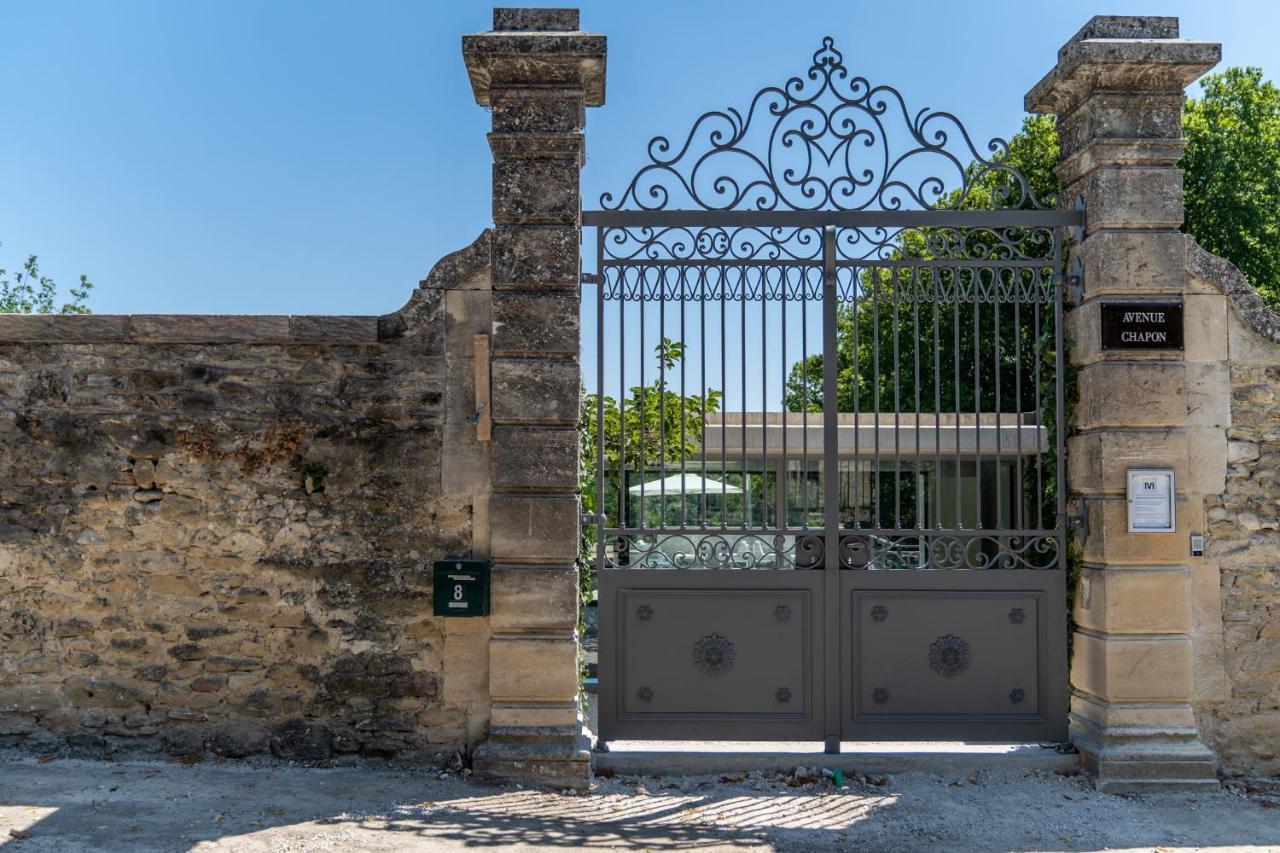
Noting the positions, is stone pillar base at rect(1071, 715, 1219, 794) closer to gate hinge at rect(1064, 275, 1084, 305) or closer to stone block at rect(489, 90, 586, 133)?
gate hinge at rect(1064, 275, 1084, 305)

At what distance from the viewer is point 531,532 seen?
4.94 meters

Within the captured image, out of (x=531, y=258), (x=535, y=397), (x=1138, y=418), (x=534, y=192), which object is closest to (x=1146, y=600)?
(x=1138, y=418)

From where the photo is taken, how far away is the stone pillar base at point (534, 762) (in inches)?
192

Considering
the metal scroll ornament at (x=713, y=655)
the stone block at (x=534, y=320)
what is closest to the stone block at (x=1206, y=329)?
the metal scroll ornament at (x=713, y=655)

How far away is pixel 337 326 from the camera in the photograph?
500 cm

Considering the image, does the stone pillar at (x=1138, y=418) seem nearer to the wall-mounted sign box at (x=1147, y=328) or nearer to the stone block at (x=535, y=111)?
the wall-mounted sign box at (x=1147, y=328)

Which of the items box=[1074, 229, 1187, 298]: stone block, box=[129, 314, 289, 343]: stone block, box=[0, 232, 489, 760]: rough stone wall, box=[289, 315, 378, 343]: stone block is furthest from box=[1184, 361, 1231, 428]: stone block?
box=[129, 314, 289, 343]: stone block

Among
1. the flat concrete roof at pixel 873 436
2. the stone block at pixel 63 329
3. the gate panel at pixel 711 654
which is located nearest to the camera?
the stone block at pixel 63 329

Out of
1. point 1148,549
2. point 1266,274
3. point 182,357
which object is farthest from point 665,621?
point 1266,274

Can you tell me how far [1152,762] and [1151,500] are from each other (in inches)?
50.6

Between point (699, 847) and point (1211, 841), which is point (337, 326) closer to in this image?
point (699, 847)

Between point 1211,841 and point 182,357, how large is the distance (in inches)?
210

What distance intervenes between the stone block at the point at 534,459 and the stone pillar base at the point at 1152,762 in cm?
296

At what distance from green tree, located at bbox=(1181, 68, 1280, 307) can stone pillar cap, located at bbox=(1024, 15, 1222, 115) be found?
11.6 meters
